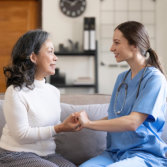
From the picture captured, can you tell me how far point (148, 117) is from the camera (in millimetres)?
1691

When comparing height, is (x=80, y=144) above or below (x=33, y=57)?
below

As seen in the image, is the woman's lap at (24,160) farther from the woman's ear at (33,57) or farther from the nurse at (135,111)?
the woman's ear at (33,57)

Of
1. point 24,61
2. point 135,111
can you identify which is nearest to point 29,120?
point 24,61

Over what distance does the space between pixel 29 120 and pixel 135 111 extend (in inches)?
21.3

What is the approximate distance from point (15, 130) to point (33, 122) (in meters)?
0.11

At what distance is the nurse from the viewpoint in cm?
164

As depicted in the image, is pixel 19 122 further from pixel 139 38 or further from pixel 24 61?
pixel 139 38

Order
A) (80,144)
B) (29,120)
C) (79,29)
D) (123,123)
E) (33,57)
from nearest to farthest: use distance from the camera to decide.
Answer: (123,123) < (29,120) < (33,57) < (80,144) < (79,29)

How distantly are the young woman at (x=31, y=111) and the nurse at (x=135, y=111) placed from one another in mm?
188

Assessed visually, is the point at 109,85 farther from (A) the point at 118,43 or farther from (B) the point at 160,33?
(A) the point at 118,43

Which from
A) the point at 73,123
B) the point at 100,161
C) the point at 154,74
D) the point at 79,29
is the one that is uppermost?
the point at 79,29

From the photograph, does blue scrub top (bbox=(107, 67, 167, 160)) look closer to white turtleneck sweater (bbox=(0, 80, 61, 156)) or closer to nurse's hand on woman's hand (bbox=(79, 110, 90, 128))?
nurse's hand on woman's hand (bbox=(79, 110, 90, 128))

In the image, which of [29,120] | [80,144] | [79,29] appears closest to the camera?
[29,120]

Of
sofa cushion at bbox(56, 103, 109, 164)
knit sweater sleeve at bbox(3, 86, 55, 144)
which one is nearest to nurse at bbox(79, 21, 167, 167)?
sofa cushion at bbox(56, 103, 109, 164)
